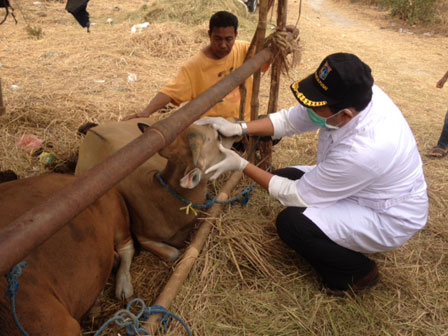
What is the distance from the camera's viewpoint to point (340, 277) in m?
2.63

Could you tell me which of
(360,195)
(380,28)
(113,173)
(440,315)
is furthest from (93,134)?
(380,28)

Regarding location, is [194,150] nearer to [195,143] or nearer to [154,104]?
[195,143]

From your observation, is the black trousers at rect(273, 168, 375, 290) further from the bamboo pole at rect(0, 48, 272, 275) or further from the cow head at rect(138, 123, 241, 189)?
the bamboo pole at rect(0, 48, 272, 275)

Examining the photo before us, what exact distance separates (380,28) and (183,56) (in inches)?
325

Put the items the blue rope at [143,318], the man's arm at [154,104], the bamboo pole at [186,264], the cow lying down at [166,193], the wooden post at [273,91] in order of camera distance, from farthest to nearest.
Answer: the man's arm at [154,104] < the wooden post at [273,91] < the cow lying down at [166,193] < the bamboo pole at [186,264] < the blue rope at [143,318]

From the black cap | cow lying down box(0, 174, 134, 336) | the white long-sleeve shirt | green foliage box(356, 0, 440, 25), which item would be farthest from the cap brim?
green foliage box(356, 0, 440, 25)

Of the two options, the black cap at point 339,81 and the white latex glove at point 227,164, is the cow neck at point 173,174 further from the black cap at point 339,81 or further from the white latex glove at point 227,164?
the black cap at point 339,81

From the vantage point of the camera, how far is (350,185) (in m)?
2.50

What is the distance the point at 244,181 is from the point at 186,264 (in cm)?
135

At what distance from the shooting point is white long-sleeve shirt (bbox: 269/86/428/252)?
241 centimetres

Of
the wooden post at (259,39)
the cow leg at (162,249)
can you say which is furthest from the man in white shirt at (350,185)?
the wooden post at (259,39)

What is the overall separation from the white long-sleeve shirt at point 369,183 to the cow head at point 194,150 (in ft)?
1.73

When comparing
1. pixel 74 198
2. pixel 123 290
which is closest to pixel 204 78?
pixel 123 290

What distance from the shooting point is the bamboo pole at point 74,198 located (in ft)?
3.65
